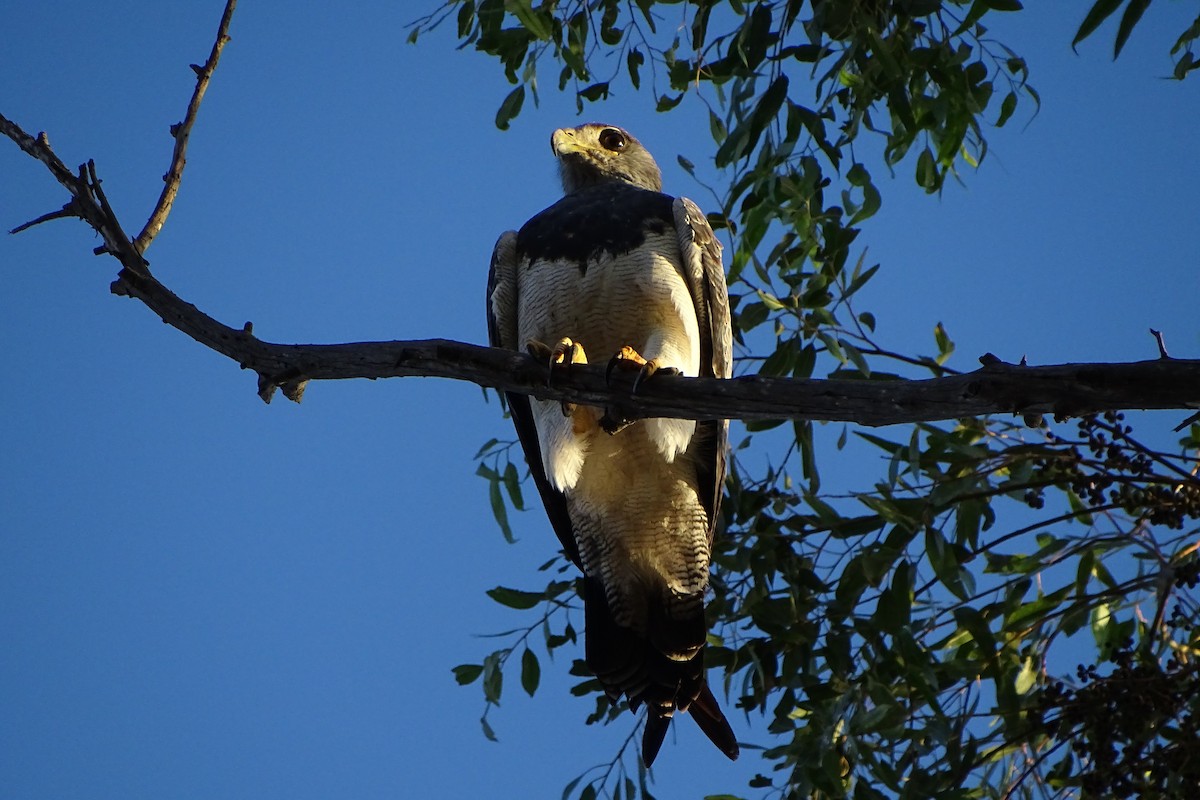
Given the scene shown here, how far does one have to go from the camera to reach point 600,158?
5.16 meters

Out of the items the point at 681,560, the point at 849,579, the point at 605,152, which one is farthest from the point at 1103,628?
the point at 605,152

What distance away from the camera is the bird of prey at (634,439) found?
3.93m

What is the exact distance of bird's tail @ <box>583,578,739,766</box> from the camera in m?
3.84

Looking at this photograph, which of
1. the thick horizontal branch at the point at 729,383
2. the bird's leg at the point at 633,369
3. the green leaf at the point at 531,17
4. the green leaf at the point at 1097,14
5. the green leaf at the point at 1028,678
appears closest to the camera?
the thick horizontal branch at the point at 729,383

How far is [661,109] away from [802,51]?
91cm

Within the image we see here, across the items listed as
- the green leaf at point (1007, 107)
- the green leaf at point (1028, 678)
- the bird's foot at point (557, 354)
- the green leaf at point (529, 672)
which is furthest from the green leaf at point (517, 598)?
the green leaf at point (1007, 107)

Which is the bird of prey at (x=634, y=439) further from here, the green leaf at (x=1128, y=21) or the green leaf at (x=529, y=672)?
the green leaf at (x=1128, y=21)

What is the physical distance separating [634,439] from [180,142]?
71.3 inches

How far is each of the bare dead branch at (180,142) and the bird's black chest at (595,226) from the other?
4.67 feet

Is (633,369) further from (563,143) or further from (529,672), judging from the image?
(563,143)

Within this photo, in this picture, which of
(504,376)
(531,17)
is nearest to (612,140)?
(531,17)

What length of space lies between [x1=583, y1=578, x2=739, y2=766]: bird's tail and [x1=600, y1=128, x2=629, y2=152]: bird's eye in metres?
2.27

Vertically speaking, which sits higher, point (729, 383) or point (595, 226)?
point (595, 226)

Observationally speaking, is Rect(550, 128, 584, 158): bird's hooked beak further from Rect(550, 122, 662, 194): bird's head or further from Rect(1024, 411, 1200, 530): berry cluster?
Rect(1024, 411, 1200, 530): berry cluster
